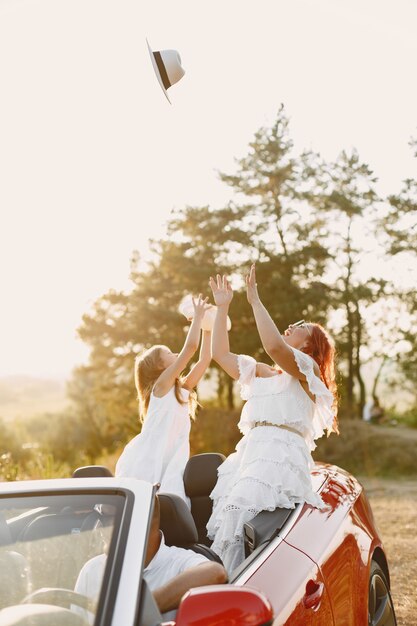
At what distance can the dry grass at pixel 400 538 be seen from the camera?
5.70 m

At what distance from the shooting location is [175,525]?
2949 millimetres

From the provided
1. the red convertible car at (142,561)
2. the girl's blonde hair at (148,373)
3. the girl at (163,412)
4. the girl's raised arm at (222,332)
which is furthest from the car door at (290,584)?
the girl's blonde hair at (148,373)

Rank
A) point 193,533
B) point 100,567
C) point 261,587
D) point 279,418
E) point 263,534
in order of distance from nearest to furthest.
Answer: point 100,567 → point 261,587 → point 193,533 → point 263,534 → point 279,418

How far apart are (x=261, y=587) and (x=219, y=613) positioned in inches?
24.9

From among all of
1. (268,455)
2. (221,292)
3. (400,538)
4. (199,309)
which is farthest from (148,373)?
(400,538)

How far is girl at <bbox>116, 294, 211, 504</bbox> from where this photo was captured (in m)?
4.97

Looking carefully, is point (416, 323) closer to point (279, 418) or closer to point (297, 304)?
point (297, 304)

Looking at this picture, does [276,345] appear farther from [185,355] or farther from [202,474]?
[185,355]

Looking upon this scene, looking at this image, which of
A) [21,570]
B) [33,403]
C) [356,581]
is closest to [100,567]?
[21,570]

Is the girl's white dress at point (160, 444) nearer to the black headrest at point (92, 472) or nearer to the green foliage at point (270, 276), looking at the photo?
the black headrest at point (92, 472)

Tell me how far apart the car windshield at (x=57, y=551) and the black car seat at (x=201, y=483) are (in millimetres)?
1707

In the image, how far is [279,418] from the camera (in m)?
4.17

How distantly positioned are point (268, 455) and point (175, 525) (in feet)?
3.78

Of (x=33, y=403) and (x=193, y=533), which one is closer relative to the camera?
(x=193, y=533)
